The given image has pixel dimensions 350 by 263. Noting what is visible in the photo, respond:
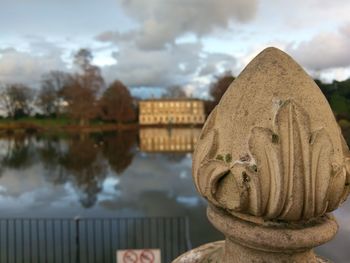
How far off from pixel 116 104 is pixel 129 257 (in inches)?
2814

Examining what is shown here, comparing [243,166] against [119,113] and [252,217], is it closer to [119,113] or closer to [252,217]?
[252,217]

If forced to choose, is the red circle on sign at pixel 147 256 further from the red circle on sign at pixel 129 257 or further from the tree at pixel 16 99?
the tree at pixel 16 99

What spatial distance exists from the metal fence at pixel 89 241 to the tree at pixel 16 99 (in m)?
78.8

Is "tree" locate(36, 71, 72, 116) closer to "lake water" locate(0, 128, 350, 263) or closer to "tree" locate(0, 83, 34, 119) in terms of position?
"tree" locate(0, 83, 34, 119)

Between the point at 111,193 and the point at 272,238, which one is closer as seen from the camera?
the point at 272,238

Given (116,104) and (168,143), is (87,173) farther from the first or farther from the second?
(116,104)

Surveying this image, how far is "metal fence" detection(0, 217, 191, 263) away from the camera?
6.90 metres

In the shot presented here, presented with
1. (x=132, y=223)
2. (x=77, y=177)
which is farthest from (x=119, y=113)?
(x=132, y=223)

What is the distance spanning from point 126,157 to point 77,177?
21.8 ft

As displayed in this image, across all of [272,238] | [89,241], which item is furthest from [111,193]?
[272,238]

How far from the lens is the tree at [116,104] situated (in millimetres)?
73250

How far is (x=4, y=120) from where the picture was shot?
251 feet

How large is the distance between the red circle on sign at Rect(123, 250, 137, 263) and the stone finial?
332cm

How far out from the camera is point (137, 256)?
4.47 meters
